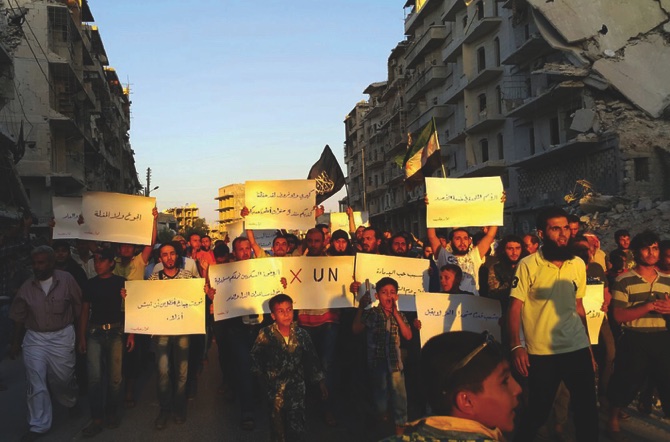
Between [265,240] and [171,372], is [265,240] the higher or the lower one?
the higher one

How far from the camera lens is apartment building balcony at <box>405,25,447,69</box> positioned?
4806 centimetres

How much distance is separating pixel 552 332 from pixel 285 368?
86.2 inches

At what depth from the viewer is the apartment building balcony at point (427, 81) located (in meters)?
48.1

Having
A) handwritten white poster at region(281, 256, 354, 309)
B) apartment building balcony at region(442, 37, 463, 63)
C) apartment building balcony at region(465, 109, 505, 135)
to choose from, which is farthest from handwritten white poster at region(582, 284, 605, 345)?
apartment building balcony at region(442, 37, 463, 63)

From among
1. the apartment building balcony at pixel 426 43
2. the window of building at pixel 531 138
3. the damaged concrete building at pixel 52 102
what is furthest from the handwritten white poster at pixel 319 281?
the apartment building balcony at pixel 426 43

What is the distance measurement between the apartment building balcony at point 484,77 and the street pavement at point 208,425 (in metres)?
32.2

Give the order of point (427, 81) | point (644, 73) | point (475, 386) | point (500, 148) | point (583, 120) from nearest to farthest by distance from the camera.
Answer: point (475, 386), point (644, 73), point (583, 120), point (500, 148), point (427, 81)

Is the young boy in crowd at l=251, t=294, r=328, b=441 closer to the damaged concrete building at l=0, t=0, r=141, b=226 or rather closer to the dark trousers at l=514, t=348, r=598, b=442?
the dark trousers at l=514, t=348, r=598, b=442

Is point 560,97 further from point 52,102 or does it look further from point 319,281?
point 52,102

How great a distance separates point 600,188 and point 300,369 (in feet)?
80.2

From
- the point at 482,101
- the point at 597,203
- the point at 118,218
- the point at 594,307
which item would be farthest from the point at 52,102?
the point at 594,307

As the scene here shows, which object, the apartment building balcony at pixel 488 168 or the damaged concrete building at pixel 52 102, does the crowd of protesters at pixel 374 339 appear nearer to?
the damaged concrete building at pixel 52 102

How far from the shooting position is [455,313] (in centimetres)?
621

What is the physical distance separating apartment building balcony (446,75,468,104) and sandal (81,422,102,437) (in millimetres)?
37221
